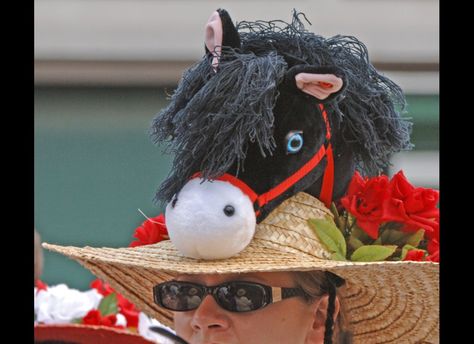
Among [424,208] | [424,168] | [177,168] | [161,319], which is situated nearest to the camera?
[177,168]

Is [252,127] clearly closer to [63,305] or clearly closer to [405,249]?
[405,249]

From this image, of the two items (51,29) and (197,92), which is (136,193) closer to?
(51,29)

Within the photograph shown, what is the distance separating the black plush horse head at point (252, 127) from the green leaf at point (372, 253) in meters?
0.15

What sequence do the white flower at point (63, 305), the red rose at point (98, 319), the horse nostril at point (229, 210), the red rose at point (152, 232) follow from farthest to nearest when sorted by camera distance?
the white flower at point (63, 305) → the red rose at point (98, 319) → the red rose at point (152, 232) → the horse nostril at point (229, 210)

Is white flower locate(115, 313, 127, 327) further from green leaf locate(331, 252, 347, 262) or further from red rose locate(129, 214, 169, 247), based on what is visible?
green leaf locate(331, 252, 347, 262)

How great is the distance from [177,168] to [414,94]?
17.6 ft

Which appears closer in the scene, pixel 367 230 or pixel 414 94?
pixel 367 230

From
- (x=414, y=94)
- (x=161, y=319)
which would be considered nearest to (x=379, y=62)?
(x=414, y=94)

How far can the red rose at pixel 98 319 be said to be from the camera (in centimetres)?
389

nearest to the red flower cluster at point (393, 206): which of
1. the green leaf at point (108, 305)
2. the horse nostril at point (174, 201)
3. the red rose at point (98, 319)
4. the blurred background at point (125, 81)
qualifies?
the horse nostril at point (174, 201)

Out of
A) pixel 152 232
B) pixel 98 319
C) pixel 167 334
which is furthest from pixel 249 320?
pixel 98 319

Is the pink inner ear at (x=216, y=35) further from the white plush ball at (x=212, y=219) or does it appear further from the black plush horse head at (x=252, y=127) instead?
the white plush ball at (x=212, y=219)

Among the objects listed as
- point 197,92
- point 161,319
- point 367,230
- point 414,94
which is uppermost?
point 414,94

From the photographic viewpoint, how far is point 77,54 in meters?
7.96
